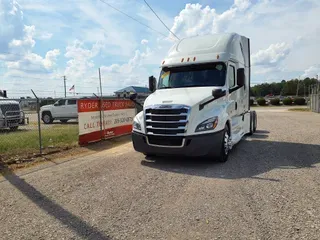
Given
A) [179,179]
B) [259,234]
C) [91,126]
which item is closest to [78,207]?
[179,179]

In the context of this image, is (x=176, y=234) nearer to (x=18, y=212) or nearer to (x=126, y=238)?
(x=126, y=238)

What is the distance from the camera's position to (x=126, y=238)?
3582mm

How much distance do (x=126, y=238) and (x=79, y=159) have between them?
515 centimetres

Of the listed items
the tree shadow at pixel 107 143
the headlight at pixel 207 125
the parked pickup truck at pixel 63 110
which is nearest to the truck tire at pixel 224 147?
the headlight at pixel 207 125

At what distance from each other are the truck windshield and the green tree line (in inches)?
3851

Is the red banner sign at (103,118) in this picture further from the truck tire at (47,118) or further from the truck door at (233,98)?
the truck tire at (47,118)

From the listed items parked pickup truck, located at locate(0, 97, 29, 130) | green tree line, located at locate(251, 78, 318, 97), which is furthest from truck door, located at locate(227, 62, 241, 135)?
green tree line, located at locate(251, 78, 318, 97)

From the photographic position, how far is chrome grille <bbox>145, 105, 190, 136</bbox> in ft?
22.7

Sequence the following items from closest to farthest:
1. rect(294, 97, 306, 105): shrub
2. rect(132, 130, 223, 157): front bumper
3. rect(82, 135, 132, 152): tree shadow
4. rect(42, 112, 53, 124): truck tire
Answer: rect(132, 130, 223, 157): front bumper, rect(82, 135, 132, 152): tree shadow, rect(42, 112, 53, 124): truck tire, rect(294, 97, 306, 105): shrub

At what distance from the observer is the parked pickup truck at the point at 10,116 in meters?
13.9

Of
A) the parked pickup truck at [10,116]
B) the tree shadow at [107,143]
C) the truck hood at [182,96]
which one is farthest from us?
the parked pickup truck at [10,116]

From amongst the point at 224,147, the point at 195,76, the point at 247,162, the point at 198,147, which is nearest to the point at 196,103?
the point at 198,147

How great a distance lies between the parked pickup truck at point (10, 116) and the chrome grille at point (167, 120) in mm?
8976

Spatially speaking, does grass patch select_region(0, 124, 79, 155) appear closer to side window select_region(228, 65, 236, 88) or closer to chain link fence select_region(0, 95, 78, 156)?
chain link fence select_region(0, 95, 78, 156)
